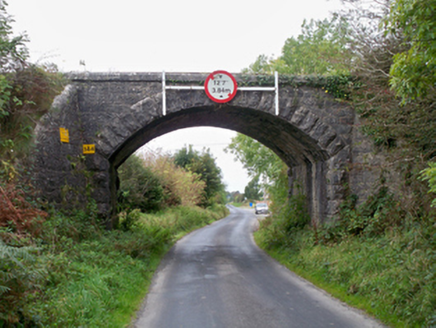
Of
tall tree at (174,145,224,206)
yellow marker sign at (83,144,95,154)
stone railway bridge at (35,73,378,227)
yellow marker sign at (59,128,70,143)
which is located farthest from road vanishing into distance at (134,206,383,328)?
tall tree at (174,145,224,206)

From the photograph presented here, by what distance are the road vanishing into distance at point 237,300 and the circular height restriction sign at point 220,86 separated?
420 cm

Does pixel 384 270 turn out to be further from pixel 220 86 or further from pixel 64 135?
pixel 64 135

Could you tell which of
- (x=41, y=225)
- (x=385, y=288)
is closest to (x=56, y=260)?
(x=41, y=225)

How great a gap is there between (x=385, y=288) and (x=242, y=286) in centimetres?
276

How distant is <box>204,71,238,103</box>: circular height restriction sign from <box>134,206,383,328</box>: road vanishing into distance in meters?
4.20

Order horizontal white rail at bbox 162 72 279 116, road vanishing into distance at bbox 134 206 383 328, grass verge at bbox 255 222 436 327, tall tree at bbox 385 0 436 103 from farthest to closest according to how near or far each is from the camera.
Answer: horizontal white rail at bbox 162 72 279 116 → road vanishing into distance at bbox 134 206 383 328 → grass verge at bbox 255 222 436 327 → tall tree at bbox 385 0 436 103

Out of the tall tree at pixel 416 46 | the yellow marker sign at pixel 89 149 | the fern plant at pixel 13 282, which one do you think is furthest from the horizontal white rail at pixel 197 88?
the fern plant at pixel 13 282

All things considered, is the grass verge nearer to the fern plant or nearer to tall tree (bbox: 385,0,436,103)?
tall tree (bbox: 385,0,436,103)

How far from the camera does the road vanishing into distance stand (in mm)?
5488

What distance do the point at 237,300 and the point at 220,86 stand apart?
542cm

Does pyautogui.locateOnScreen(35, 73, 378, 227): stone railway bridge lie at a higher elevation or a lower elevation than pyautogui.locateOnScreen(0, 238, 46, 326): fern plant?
higher

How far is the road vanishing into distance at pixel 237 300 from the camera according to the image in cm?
549

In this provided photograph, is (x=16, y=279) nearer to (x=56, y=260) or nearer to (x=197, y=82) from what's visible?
(x=56, y=260)

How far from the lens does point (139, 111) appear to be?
9.95 metres
